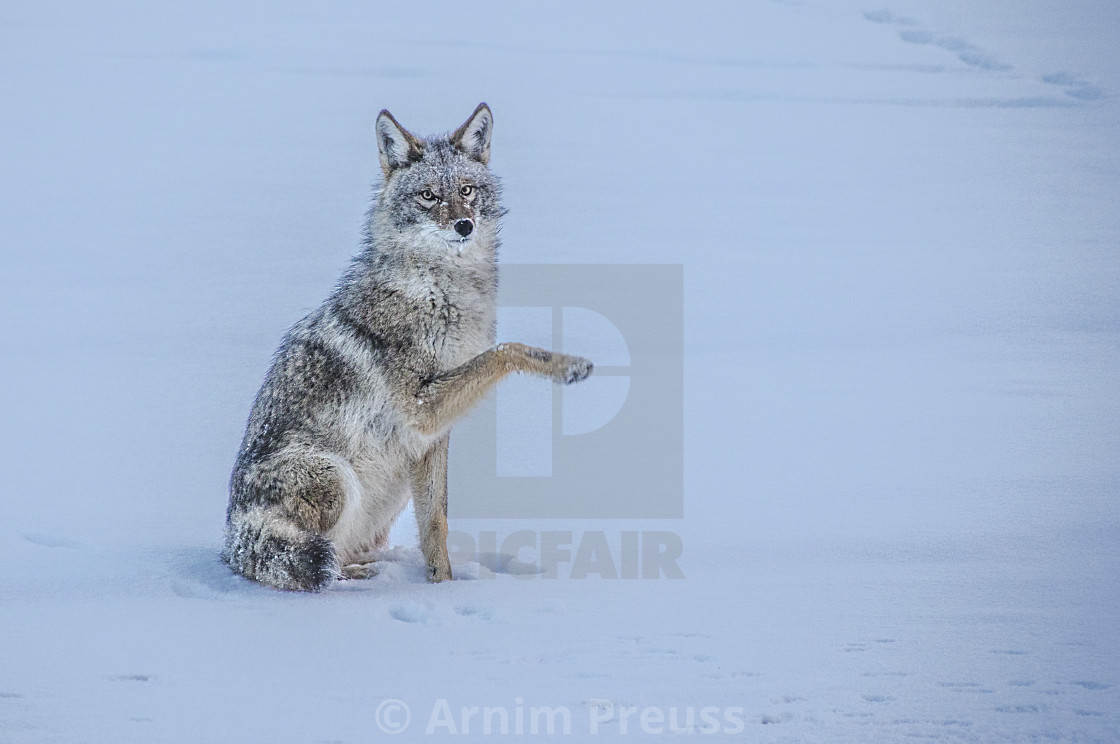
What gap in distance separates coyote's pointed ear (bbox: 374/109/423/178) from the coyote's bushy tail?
6.23ft

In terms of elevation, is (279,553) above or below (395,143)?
below

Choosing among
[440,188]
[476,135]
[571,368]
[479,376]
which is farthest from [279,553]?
[476,135]

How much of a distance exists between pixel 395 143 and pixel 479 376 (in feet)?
4.46

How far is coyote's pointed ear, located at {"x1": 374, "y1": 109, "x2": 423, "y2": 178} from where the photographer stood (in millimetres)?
5402

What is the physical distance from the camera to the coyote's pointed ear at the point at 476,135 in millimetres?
5492

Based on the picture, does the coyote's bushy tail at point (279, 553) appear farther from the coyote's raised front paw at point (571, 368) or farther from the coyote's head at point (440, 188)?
the coyote's head at point (440, 188)

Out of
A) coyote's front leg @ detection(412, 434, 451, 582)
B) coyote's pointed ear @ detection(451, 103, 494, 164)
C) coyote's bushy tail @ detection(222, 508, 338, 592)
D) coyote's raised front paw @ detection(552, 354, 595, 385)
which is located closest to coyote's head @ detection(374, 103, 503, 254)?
coyote's pointed ear @ detection(451, 103, 494, 164)

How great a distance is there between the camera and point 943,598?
4648mm

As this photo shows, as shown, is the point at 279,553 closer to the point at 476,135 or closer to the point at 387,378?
the point at 387,378

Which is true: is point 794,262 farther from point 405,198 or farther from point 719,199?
point 405,198

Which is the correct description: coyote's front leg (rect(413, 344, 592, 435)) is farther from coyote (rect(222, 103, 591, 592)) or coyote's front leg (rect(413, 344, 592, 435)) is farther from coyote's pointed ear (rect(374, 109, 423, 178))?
coyote's pointed ear (rect(374, 109, 423, 178))

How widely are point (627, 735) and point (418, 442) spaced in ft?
6.61

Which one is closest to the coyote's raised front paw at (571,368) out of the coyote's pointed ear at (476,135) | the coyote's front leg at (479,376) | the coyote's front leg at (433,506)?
the coyote's front leg at (479,376)

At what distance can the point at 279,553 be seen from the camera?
4750 millimetres
